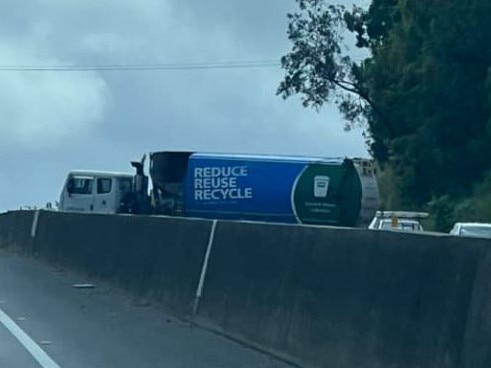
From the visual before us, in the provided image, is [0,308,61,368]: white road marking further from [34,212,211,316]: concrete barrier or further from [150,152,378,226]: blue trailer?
[150,152,378,226]: blue trailer

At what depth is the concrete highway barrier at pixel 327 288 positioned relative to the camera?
11.5m

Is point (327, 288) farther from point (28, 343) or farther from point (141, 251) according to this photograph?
point (141, 251)

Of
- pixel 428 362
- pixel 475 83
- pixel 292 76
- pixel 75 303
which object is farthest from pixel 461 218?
pixel 428 362

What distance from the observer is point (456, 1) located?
177 ft

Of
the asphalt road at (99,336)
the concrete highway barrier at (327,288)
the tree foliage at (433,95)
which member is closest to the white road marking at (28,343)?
the asphalt road at (99,336)

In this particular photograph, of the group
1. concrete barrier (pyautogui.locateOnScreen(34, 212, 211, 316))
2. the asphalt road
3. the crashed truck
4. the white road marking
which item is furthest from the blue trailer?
the white road marking

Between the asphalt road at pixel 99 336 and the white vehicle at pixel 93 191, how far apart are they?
30.7 metres

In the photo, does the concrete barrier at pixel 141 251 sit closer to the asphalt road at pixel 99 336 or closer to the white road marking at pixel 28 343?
the asphalt road at pixel 99 336

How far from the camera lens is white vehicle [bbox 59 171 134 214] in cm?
5700

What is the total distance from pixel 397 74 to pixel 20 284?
1383 inches

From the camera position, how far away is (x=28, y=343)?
56.4 ft

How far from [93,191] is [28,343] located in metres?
40.9

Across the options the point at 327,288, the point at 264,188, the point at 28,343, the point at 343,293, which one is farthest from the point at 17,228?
the point at 343,293

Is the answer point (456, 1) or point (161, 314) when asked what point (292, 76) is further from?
point (161, 314)
